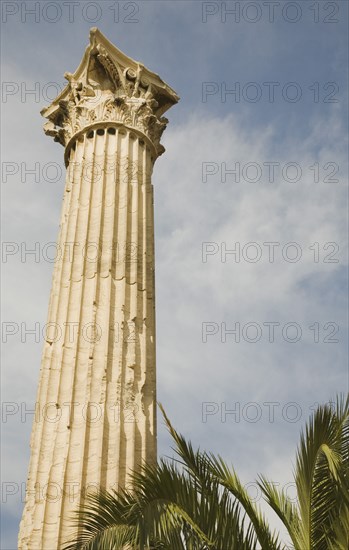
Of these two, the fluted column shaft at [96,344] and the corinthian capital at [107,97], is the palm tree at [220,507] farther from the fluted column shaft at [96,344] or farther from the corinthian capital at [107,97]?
the corinthian capital at [107,97]

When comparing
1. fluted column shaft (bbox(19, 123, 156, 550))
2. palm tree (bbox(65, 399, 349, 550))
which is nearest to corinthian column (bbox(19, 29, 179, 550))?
fluted column shaft (bbox(19, 123, 156, 550))

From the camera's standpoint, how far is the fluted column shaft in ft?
31.4

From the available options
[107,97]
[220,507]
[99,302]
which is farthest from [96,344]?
[107,97]

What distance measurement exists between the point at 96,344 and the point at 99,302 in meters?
0.78

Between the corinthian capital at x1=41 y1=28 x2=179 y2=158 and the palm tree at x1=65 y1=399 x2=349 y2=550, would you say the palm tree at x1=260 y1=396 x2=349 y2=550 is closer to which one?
the palm tree at x1=65 y1=399 x2=349 y2=550

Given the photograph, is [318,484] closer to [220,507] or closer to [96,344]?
[220,507]

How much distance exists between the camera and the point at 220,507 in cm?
744

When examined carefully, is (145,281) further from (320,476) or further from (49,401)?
(320,476)

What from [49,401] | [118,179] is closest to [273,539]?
[49,401]

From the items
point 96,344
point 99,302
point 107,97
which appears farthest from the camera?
point 107,97

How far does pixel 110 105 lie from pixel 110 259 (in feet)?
12.3

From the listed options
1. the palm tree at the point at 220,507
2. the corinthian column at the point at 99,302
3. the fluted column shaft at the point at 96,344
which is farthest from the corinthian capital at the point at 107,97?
the palm tree at the point at 220,507

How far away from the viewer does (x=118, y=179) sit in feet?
42.9

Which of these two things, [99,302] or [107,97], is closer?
[99,302]
